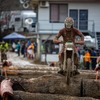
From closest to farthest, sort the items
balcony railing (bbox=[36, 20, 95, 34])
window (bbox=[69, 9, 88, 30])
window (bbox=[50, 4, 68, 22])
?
balcony railing (bbox=[36, 20, 95, 34]) < window (bbox=[69, 9, 88, 30]) < window (bbox=[50, 4, 68, 22])

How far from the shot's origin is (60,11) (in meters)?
42.2

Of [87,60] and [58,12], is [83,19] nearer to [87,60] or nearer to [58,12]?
[58,12]

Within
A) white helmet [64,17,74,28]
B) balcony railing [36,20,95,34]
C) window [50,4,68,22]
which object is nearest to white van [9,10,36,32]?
window [50,4,68,22]

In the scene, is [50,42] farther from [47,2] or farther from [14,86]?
[14,86]

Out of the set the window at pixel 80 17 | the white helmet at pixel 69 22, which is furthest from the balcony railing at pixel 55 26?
the white helmet at pixel 69 22

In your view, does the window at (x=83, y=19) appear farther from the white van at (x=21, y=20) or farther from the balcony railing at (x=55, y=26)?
the white van at (x=21, y=20)

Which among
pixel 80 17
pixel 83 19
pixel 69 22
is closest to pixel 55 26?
pixel 80 17

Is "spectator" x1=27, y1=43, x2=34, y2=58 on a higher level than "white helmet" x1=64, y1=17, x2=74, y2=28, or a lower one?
lower

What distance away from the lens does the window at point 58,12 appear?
42188 millimetres

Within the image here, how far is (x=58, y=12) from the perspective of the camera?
42062 millimetres

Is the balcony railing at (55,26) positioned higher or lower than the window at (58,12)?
lower

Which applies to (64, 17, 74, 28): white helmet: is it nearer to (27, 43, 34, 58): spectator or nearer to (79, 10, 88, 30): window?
(79, 10, 88, 30): window

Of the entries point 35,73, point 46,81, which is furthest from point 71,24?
point 35,73

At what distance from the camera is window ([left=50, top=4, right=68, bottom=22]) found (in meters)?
42.2
